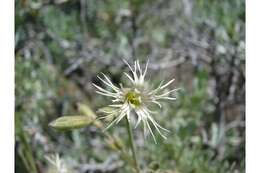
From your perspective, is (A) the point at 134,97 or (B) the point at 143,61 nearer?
(A) the point at 134,97

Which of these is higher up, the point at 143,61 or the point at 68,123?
the point at 143,61

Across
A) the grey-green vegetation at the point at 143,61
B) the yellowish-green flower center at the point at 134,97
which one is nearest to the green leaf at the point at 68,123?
the yellowish-green flower center at the point at 134,97

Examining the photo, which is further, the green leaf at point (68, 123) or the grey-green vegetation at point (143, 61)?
the grey-green vegetation at point (143, 61)

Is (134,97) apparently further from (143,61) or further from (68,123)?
(143,61)

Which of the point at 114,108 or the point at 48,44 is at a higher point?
the point at 48,44

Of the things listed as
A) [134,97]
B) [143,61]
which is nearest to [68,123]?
[134,97]

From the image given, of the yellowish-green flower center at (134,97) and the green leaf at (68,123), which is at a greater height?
the yellowish-green flower center at (134,97)

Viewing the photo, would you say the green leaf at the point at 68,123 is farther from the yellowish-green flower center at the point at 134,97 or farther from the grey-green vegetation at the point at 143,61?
the grey-green vegetation at the point at 143,61
